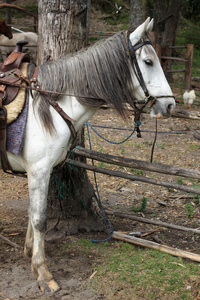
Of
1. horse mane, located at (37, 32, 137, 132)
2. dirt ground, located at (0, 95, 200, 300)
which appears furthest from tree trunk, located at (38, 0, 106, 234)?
horse mane, located at (37, 32, 137, 132)

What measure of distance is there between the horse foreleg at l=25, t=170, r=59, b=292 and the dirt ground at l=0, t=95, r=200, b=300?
87mm

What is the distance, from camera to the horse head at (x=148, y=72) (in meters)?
2.88

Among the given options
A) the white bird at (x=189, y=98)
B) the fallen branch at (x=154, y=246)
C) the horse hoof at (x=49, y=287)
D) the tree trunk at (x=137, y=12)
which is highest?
the tree trunk at (x=137, y=12)

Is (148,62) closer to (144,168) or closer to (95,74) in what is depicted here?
(95,74)

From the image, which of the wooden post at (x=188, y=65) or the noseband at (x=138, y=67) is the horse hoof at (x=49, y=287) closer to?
the noseband at (x=138, y=67)

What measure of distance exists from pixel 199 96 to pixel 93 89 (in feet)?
31.5

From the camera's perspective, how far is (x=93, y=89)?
2932 millimetres

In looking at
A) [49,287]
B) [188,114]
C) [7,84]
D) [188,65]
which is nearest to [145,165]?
[188,114]

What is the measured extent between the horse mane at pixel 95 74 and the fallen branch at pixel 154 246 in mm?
1600

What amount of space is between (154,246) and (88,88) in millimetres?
1827

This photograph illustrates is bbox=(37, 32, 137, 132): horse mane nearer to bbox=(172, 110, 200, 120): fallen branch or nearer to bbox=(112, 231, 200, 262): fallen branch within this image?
bbox=(172, 110, 200, 120): fallen branch

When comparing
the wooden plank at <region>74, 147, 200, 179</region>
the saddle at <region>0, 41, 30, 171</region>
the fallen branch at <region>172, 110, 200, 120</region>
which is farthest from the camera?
the fallen branch at <region>172, 110, 200, 120</region>

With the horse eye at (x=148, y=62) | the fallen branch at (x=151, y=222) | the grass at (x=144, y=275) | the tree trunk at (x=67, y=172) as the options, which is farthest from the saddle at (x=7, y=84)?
the fallen branch at (x=151, y=222)

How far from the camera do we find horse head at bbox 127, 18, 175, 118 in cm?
288
